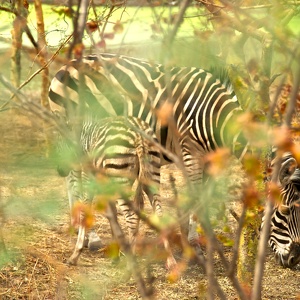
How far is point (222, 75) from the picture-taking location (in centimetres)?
694

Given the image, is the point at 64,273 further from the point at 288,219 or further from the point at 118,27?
the point at 118,27

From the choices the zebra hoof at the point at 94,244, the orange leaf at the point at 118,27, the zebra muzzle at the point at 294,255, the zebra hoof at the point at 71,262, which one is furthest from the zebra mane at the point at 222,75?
the orange leaf at the point at 118,27

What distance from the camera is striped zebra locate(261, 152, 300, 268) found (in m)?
5.74

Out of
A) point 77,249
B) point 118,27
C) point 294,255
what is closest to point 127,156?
point 77,249

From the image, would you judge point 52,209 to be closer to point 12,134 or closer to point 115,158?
point 115,158

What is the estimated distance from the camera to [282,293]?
5609 mm

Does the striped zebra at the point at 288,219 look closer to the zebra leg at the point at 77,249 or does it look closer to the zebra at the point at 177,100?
the zebra at the point at 177,100

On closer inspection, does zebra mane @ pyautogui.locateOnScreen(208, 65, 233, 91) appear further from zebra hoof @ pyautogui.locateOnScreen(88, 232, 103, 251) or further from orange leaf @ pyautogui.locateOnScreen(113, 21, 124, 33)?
orange leaf @ pyautogui.locateOnScreen(113, 21, 124, 33)

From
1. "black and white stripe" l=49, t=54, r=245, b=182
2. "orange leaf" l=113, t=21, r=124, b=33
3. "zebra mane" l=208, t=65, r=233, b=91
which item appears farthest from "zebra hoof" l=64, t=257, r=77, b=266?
"orange leaf" l=113, t=21, r=124, b=33

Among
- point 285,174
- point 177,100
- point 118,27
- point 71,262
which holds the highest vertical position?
point 118,27

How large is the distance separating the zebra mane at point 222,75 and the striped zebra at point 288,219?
130 centimetres

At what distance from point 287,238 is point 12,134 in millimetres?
5662

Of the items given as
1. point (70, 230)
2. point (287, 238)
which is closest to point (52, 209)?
point (70, 230)

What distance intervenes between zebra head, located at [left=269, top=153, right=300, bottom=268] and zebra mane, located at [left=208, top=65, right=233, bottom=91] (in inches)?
51.0
